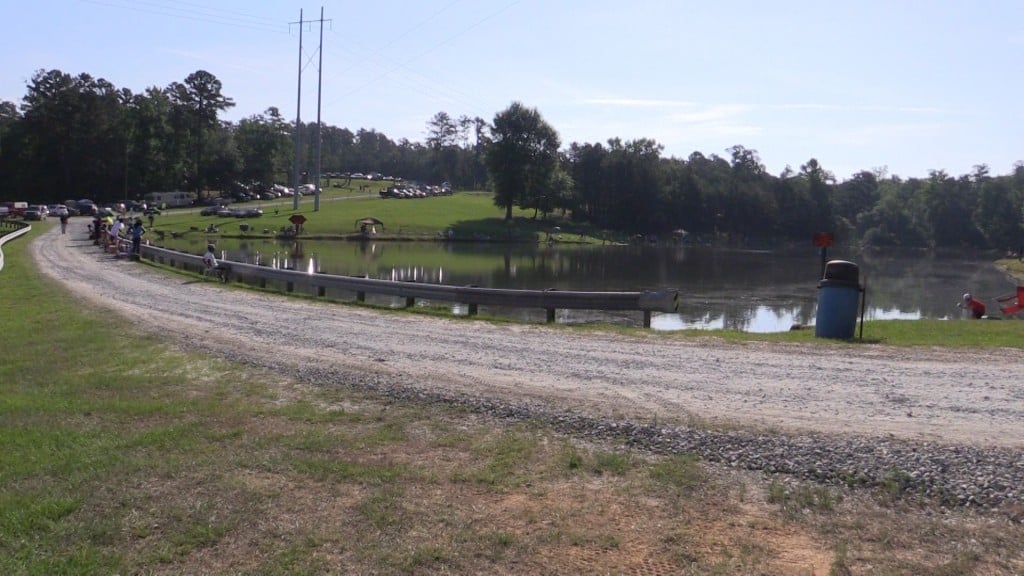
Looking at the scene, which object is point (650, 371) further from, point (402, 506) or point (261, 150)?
point (261, 150)

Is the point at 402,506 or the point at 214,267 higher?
the point at 402,506

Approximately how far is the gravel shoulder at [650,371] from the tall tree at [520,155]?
90.8 metres

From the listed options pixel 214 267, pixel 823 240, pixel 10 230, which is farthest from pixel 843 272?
pixel 10 230

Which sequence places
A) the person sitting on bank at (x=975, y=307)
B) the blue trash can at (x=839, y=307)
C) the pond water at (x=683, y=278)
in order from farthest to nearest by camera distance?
the pond water at (x=683, y=278)
the person sitting on bank at (x=975, y=307)
the blue trash can at (x=839, y=307)

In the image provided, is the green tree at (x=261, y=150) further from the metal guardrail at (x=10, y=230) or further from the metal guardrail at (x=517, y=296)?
the metal guardrail at (x=517, y=296)

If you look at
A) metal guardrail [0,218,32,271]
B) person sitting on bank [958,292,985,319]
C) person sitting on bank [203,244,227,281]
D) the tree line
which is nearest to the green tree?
the tree line

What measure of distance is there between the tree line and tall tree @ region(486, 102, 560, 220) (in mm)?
169

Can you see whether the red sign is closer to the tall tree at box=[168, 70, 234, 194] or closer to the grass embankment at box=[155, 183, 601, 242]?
the grass embankment at box=[155, 183, 601, 242]

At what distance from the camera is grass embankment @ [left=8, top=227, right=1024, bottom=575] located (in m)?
5.35

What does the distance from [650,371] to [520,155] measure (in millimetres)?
99044

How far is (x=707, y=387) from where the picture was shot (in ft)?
34.2

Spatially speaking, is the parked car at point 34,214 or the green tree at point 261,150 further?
the green tree at point 261,150

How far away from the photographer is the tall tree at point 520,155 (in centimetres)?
10844

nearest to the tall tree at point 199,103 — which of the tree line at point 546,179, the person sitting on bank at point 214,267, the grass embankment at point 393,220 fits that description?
the tree line at point 546,179
